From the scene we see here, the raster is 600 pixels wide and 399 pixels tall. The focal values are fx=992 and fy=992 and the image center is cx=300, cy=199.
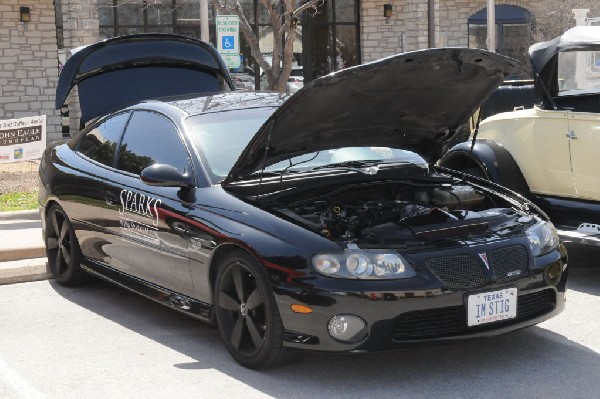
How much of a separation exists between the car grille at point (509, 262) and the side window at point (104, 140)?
9.82 feet

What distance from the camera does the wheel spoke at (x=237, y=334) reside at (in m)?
5.54

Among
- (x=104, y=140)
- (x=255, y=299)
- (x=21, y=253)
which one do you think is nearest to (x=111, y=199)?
(x=104, y=140)

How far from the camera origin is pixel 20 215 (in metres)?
10.8

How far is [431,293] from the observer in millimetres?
5086

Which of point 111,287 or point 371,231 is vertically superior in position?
point 371,231

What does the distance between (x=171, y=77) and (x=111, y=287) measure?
1.97 meters

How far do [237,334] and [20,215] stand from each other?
19.5 feet

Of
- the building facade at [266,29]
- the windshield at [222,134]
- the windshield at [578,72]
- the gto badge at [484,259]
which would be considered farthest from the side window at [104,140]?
the building facade at [266,29]

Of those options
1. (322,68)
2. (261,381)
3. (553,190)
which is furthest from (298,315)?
(322,68)

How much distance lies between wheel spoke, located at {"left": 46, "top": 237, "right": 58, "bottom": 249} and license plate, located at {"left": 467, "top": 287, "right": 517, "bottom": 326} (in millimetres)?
3898

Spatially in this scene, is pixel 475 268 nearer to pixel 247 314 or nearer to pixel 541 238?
pixel 541 238

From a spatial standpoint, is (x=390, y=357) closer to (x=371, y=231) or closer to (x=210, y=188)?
(x=371, y=231)

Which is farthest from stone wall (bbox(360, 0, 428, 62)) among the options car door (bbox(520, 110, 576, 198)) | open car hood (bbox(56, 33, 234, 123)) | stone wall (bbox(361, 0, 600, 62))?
car door (bbox(520, 110, 576, 198))

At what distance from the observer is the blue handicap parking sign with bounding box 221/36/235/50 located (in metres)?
14.2
